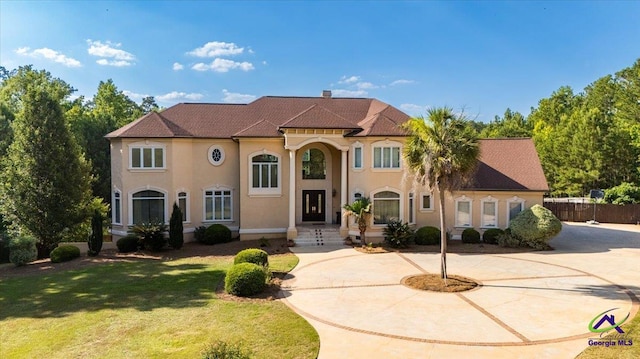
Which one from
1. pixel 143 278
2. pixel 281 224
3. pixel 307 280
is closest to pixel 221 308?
pixel 307 280

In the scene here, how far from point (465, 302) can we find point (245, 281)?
7.23 m

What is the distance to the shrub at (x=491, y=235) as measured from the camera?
77.3ft

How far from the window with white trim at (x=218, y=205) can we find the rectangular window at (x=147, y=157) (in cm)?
337

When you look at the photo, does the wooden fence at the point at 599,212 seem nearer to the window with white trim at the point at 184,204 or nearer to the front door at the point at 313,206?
the front door at the point at 313,206

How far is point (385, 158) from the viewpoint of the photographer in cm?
2359

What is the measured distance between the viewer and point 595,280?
51.5 feet

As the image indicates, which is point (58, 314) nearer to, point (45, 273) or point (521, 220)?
point (45, 273)

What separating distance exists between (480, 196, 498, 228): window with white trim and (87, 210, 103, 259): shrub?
22.1 metres

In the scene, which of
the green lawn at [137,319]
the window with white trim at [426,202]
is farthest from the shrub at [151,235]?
the window with white trim at [426,202]

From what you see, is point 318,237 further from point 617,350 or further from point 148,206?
point 617,350

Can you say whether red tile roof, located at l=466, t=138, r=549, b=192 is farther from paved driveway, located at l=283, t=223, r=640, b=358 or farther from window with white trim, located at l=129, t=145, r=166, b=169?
window with white trim, located at l=129, t=145, r=166, b=169

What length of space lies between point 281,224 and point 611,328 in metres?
17.6

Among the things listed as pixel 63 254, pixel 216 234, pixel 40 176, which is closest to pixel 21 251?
pixel 63 254

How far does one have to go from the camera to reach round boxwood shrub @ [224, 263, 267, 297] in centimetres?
1376
